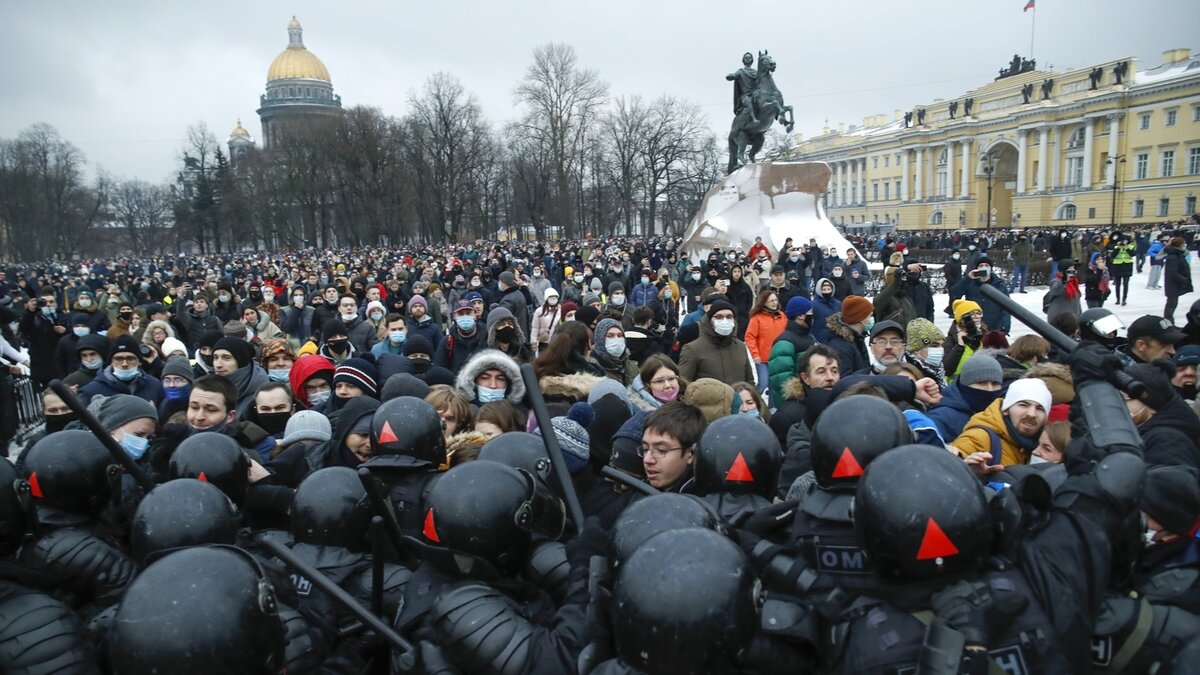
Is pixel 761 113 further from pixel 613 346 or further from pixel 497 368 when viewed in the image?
pixel 497 368

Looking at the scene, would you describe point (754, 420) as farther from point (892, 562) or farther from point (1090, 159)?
point (1090, 159)

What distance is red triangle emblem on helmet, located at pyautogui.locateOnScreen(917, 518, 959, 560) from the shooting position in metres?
1.91

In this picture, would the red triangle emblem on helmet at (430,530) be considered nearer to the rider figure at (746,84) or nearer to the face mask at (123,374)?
the face mask at (123,374)

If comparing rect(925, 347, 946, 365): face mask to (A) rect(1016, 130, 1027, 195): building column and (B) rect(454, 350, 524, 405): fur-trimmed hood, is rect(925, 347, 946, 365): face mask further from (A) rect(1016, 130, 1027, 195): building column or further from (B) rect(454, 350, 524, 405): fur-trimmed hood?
(A) rect(1016, 130, 1027, 195): building column

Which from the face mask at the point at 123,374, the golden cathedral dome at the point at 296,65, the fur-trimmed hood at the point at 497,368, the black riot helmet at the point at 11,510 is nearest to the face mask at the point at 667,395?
the fur-trimmed hood at the point at 497,368

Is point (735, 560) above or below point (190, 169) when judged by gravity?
below

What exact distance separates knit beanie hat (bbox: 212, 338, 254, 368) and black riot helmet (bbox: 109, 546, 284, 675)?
445 cm

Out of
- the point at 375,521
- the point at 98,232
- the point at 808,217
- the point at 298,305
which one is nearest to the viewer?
the point at 375,521

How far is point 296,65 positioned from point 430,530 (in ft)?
361

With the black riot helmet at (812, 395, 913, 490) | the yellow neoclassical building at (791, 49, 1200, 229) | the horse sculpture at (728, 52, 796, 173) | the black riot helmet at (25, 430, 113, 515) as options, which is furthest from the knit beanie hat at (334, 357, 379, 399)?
the yellow neoclassical building at (791, 49, 1200, 229)

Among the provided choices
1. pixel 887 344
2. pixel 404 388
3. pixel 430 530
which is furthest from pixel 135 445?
pixel 887 344

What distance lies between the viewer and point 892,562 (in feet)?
6.42

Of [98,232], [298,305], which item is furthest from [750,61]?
[98,232]

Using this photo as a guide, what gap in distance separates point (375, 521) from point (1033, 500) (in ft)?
6.27
